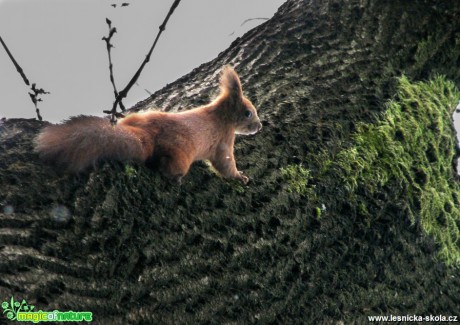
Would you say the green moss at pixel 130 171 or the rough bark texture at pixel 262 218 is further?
the green moss at pixel 130 171

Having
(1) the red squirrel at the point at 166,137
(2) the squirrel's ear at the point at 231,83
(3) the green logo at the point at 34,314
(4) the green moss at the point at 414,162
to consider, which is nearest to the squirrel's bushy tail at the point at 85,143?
(1) the red squirrel at the point at 166,137

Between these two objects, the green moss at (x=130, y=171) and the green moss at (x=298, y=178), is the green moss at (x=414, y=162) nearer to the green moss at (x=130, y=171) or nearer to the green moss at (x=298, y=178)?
the green moss at (x=298, y=178)

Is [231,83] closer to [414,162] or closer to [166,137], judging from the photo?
[166,137]

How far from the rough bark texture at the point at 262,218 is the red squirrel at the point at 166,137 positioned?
0.07m

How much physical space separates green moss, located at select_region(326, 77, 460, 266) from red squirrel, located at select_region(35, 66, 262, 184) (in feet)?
1.94

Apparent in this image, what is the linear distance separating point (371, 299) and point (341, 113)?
1.05 meters

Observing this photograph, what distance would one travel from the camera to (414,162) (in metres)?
3.04

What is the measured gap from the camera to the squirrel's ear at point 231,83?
310 cm

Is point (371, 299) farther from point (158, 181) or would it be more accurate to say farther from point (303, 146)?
point (158, 181)

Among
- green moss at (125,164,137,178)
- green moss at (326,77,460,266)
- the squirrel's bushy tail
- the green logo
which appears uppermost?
the squirrel's bushy tail

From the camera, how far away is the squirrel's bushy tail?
2.05 metres

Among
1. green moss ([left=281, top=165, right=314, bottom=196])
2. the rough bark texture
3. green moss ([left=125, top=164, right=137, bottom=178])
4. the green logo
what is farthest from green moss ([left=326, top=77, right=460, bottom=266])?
the green logo

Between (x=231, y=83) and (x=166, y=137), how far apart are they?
2.27 ft

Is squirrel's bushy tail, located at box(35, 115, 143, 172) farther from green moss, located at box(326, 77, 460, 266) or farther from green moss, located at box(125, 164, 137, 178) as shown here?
green moss, located at box(326, 77, 460, 266)
